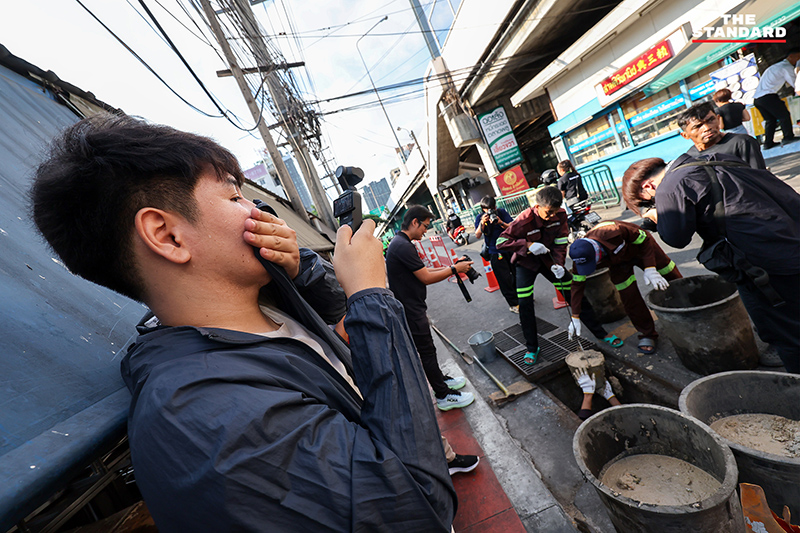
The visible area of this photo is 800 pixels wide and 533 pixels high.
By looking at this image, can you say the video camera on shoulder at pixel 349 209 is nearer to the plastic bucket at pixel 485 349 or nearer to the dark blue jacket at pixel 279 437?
the dark blue jacket at pixel 279 437

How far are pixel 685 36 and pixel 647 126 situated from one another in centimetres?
277

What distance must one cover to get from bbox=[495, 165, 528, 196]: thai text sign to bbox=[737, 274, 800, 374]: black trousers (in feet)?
42.1

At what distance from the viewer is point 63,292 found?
117 cm

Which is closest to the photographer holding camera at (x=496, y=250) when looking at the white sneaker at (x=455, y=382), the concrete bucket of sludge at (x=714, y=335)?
the white sneaker at (x=455, y=382)

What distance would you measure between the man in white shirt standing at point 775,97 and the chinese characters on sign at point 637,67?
2176 millimetres

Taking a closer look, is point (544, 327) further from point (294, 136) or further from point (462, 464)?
point (294, 136)

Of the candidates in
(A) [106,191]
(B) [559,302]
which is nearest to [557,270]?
(B) [559,302]

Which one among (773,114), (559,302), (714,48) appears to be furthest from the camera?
(714,48)

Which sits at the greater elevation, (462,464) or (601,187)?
(601,187)

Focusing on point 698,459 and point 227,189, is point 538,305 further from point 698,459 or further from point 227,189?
point 227,189

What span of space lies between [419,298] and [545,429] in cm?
170

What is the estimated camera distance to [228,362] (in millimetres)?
796

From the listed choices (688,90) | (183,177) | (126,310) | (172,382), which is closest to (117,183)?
(183,177)

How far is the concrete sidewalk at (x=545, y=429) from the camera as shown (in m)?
2.30
